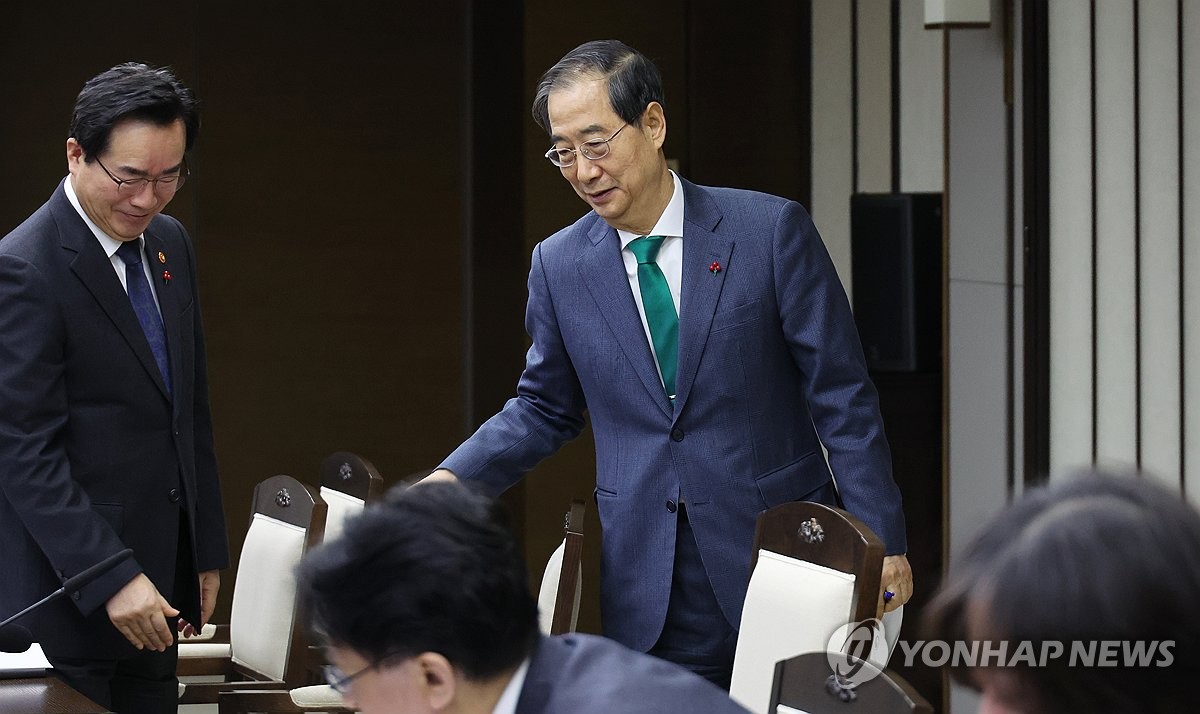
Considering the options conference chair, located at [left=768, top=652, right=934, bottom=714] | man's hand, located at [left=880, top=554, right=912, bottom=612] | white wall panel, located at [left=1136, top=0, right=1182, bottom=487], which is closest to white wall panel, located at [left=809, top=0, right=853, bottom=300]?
white wall panel, located at [left=1136, top=0, right=1182, bottom=487]

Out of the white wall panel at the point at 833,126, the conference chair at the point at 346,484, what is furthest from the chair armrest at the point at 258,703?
the white wall panel at the point at 833,126

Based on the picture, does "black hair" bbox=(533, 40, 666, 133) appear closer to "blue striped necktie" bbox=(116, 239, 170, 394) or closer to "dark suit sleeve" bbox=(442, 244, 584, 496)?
"dark suit sleeve" bbox=(442, 244, 584, 496)

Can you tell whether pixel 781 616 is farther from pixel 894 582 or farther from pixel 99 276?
pixel 99 276

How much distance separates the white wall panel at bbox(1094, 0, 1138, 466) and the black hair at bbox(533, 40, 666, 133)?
6.23ft

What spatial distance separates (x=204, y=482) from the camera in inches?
112

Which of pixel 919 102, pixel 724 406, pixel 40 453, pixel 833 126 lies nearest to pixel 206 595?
pixel 40 453

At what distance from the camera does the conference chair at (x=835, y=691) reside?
1.61 m

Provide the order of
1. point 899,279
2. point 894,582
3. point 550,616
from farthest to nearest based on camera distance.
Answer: point 899,279 < point 550,616 < point 894,582

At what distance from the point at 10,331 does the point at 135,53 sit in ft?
10.3

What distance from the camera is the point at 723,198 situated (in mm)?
2619

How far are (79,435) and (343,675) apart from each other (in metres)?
1.37

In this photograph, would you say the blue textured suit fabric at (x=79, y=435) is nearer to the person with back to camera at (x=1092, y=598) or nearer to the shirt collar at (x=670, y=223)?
the shirt collar at (x=670, y=223)

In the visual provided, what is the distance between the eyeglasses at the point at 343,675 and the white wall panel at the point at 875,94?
413cm

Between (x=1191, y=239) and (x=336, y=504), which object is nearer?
(x=336, y=504)
